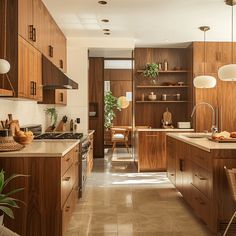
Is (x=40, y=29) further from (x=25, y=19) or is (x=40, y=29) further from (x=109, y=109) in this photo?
(x=109, y=109)

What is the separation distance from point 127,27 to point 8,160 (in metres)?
3.51

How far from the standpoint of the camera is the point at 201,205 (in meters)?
3.22

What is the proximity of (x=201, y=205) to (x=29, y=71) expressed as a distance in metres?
2.28

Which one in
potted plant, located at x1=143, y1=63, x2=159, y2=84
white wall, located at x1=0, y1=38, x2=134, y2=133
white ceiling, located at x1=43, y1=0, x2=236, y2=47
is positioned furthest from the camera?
potted plant, located at x1=143, y1=63, x2=159, y2=84

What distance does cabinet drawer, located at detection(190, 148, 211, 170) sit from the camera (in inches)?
118

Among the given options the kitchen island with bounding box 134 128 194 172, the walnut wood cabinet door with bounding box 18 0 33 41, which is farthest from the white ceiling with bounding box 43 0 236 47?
the kitchen island with bounding box 134 128 194 172

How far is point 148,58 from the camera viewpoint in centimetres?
708

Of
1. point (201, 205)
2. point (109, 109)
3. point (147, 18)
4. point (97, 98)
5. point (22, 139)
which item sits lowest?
point (201, 205)

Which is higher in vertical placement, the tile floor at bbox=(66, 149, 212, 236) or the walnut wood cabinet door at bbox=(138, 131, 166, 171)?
the walnut wood cabinet door at bbox=(138, 131, 166, 171)

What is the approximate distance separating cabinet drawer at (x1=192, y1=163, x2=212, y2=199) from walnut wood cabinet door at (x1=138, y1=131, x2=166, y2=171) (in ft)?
9.11

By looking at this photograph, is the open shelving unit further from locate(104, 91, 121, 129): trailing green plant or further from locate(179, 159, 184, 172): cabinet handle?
locate(104, 91, 121, 129): trailing green plant

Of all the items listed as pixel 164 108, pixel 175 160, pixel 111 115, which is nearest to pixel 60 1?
pixel 175 160

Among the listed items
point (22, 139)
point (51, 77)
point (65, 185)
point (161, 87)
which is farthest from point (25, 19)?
point (161, 87)

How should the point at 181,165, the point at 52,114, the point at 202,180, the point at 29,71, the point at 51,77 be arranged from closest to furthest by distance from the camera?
the point at 202,180, the point at 29,71, the point at 51,77, the point at 181,165, the point at 52,114
